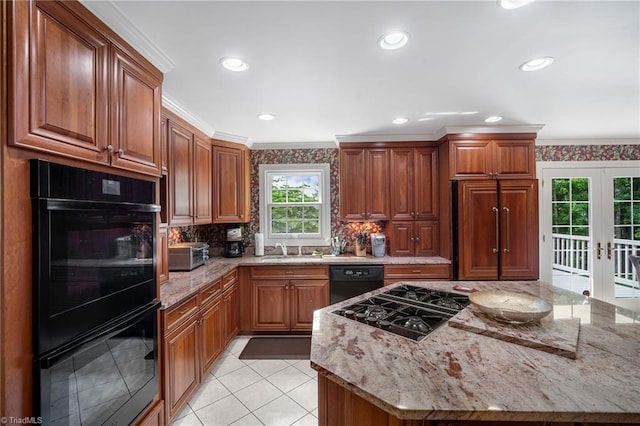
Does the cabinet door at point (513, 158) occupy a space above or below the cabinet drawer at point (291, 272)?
above

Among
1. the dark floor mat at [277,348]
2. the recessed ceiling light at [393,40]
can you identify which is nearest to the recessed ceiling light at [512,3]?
the recessed ceiling light at [393,40]

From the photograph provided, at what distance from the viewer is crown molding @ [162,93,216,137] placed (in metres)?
2.27

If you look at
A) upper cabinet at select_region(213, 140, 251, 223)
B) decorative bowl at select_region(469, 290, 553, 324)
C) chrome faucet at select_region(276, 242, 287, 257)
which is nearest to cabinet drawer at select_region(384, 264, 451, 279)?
chrome faucet at select_region(276, 242, 287, 257)

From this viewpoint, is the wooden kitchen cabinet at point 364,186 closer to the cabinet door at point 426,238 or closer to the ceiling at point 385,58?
the cabinet door at point 426,238

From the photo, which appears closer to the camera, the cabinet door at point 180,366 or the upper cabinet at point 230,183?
the cabinet door at point 180,366

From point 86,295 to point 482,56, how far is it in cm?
249

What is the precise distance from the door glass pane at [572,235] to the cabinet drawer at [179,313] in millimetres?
4445

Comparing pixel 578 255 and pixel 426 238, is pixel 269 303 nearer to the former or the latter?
pixel 426 238

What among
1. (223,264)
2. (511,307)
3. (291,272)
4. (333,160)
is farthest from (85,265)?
(333,160)

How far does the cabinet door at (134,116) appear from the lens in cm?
133

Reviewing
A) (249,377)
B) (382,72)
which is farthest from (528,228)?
(249,377)

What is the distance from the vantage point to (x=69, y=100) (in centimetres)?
110

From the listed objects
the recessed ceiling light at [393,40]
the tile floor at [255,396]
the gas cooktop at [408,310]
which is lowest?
the tile floor at [255,396]

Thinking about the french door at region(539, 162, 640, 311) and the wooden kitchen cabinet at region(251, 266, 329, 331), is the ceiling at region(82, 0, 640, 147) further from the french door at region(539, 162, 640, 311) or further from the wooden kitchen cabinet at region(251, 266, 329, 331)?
the wooden kitchen cabinet at region(251, 266, 329, 331)
